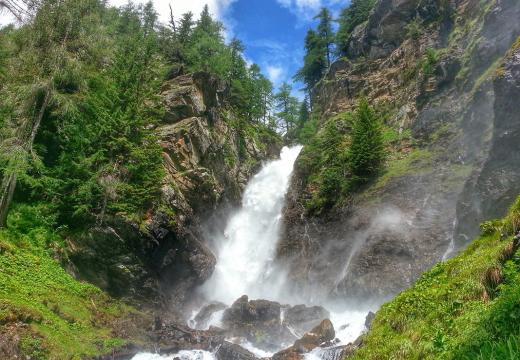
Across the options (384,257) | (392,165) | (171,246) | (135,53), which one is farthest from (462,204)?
(135,53)

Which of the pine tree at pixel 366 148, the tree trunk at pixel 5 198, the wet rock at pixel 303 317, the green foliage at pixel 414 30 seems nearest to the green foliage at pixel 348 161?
the pine tree at pixel 366 148

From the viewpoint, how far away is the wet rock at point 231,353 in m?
17.6

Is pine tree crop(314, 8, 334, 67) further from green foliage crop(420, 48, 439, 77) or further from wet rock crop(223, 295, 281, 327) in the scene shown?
wet rock crop(223, 295, 281, 327)

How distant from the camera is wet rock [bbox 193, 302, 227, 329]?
24.6m

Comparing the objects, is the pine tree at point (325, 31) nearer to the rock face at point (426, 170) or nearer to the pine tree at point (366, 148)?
the rock face at point (426, 170)

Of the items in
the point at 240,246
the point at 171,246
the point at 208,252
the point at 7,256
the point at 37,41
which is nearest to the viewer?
the point at 7,256

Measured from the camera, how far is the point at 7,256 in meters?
15.6

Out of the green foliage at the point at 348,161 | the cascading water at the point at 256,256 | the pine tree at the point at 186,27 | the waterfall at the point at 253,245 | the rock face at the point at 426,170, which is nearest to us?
the rock face at the point at 426,170

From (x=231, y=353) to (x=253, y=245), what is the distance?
17.2 metres

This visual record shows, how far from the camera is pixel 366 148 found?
29516mm

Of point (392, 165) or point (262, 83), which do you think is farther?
point (262, 83)

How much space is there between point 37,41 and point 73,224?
9596 mm

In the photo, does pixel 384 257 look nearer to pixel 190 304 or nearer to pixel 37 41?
pixel 190 304

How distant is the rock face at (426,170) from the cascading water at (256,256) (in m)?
1.53
